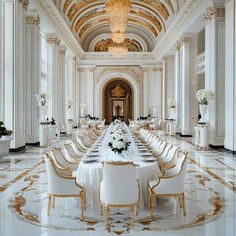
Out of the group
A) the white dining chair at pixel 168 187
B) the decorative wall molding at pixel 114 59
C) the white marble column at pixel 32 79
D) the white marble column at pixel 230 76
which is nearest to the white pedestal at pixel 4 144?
the white marble column at pixel 32 79

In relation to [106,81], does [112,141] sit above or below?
below

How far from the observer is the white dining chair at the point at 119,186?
4.59m

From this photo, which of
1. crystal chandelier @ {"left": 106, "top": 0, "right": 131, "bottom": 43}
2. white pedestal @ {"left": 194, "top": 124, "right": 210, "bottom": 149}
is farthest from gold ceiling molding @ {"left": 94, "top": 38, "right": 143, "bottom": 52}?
white pedestal @ {"left": 194, "top": 124, "right": 210, "bottom": 149}

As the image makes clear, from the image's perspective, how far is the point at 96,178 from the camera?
5477mm

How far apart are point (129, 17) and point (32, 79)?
1496 centimetres

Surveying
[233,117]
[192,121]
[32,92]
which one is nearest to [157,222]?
[233,117]

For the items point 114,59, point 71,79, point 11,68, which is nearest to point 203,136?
point 11,68

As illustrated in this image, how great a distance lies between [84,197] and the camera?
210 inches

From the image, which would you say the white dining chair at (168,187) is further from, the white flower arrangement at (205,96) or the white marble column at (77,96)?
the white marble column at (77,96)

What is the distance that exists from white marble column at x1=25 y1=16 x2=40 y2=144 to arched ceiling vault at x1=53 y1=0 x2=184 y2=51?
13.1 feet

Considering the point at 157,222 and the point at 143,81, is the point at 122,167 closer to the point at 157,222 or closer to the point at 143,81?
the point at 157,222

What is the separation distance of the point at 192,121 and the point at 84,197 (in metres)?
14.9

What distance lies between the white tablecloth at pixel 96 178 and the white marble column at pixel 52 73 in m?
14.4

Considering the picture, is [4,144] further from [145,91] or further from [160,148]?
[145,91]
